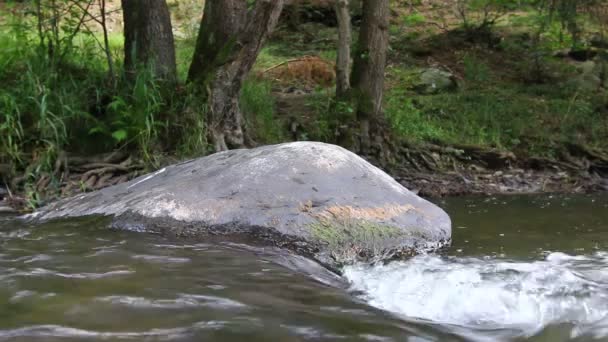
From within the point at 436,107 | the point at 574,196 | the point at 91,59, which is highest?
the point at 91,59

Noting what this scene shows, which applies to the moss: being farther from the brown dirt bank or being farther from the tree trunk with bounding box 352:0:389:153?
the tree trunk with bounding box 352:0:389:153

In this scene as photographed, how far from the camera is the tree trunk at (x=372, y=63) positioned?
854 centimetres

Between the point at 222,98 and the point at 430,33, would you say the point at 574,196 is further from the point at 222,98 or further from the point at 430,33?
the point at 430,33

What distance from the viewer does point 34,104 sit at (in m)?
6.52

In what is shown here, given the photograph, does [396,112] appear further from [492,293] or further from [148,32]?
[492,293]

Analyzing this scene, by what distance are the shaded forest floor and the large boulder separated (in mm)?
1660

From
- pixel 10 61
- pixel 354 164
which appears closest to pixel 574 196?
pixel 354 164

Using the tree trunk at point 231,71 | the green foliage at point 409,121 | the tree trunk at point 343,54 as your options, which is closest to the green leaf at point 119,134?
the tree trunk at point 231,71

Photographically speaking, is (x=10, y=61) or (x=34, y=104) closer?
(x=34, y=104)

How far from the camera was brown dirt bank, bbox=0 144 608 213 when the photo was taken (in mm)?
6668

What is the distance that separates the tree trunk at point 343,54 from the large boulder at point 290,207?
3784 millimetres

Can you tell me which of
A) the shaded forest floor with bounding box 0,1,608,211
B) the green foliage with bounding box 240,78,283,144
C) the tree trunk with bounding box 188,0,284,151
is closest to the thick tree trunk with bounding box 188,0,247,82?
the tree trunk with bounding box 188,0,284,151

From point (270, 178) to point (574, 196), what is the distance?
16.2 ft

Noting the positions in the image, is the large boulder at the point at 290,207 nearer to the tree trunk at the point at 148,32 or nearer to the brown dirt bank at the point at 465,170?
the brown dirt bank at the point at 465,170
